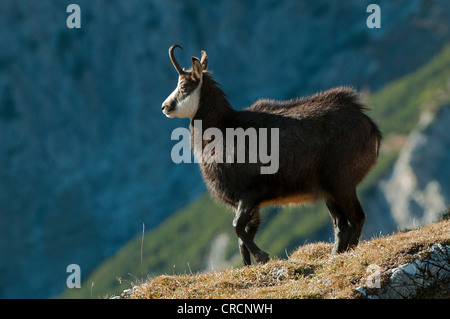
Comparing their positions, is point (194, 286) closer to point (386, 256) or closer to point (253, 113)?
point (386, 256)

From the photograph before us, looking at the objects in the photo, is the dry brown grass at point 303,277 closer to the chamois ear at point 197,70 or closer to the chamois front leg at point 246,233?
the chamois front leg at point 246,233

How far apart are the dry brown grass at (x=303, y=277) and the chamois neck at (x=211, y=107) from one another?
3.90 m

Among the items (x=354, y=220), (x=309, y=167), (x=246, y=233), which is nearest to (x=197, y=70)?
(x=309, y=167)

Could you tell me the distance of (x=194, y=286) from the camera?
12344 millimetres

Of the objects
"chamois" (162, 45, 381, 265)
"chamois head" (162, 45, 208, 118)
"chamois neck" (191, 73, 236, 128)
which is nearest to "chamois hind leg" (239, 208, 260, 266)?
"chamois" (162, 45, 381, 265)

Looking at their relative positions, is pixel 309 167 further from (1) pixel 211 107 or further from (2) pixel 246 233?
(1) pixel 211 107

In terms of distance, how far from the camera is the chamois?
14586mm

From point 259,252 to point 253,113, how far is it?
3.33 metres

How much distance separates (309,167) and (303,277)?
3050mm

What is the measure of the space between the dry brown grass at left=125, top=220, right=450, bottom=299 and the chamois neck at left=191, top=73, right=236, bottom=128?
390 centimetres

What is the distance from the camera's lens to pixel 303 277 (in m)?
12.3

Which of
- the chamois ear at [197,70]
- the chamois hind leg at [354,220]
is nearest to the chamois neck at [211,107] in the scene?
the chamois ear at [197,70]

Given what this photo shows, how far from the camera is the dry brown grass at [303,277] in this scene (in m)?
11.4
